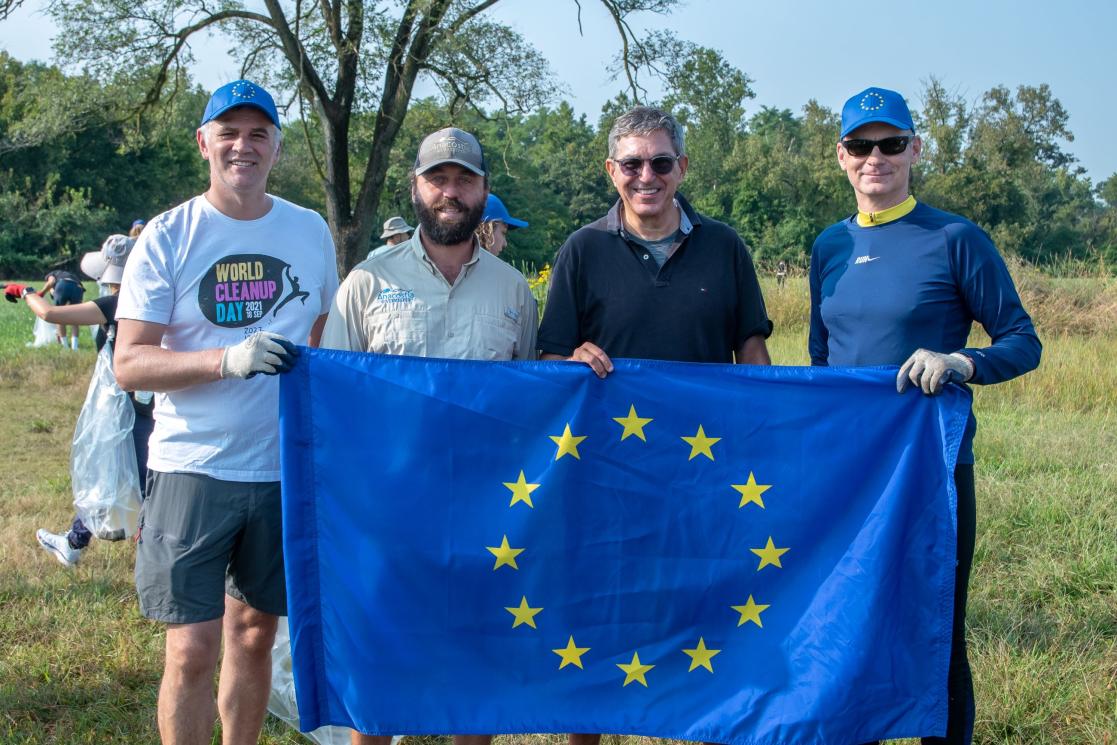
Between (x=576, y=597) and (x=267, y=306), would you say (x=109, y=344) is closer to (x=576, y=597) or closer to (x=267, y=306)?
(x=267, y=306)

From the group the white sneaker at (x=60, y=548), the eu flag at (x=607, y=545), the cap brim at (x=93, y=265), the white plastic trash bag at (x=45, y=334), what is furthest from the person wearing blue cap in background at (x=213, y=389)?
the white plastic trash bag at (x=45, y=334)

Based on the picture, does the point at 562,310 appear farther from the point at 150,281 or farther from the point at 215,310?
the point at 150,281

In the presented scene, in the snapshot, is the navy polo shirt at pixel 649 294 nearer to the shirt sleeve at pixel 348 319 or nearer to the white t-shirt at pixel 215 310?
the shirt sleeve at pixel 348 319

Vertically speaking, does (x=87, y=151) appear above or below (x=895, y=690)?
above

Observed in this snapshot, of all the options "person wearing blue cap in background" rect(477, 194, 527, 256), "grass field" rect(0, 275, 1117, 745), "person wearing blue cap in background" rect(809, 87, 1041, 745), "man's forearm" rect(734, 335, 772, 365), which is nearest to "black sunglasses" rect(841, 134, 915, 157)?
"person wearing blue cap in background" rect(809, 87, 1041, 745)

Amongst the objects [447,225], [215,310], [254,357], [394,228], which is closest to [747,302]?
[447,225]

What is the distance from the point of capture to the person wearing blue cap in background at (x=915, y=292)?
311cm

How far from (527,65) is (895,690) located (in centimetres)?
1358

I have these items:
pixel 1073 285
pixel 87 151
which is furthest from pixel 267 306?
pixel 87 151

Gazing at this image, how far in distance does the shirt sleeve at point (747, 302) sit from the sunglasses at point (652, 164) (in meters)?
0.35

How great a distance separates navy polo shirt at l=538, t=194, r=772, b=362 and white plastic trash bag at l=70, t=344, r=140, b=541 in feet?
10.7

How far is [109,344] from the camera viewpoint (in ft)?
18.5

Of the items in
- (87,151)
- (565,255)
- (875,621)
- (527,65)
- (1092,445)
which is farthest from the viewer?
(87,151)

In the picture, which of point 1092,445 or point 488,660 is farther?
point 1092,445
